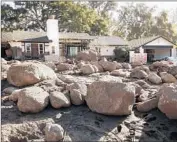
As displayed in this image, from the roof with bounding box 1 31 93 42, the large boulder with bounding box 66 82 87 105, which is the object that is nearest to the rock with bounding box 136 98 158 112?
the large boulder with bounding box 66 82 87 105

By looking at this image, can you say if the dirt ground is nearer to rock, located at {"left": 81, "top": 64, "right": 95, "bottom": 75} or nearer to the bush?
rock, located at {"left": 81, "top": 64, "right": 95, "bottom": 75}

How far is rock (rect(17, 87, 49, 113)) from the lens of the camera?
4660 millimetres

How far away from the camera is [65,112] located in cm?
480

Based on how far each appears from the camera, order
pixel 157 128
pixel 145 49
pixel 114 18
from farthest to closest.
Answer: pixel 114 18 → pixel 145 49 → pixel 157 128

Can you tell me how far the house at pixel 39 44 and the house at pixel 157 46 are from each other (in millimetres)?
2930

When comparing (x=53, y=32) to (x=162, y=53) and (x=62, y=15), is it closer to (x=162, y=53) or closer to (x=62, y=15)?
(x=62, y=15)

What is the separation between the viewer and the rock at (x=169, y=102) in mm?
4637

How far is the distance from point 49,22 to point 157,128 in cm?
882

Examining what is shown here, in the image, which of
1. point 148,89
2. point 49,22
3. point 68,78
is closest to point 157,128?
point 148,89

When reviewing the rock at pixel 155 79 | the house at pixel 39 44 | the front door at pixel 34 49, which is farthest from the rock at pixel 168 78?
the front door at pixel 34 49

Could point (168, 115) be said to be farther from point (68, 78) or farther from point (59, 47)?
point (59, 47)

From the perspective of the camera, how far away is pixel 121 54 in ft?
43.0

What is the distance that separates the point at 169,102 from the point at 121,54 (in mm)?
8532

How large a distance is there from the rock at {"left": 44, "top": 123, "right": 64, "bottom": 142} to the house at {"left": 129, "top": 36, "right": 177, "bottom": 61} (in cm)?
1031
